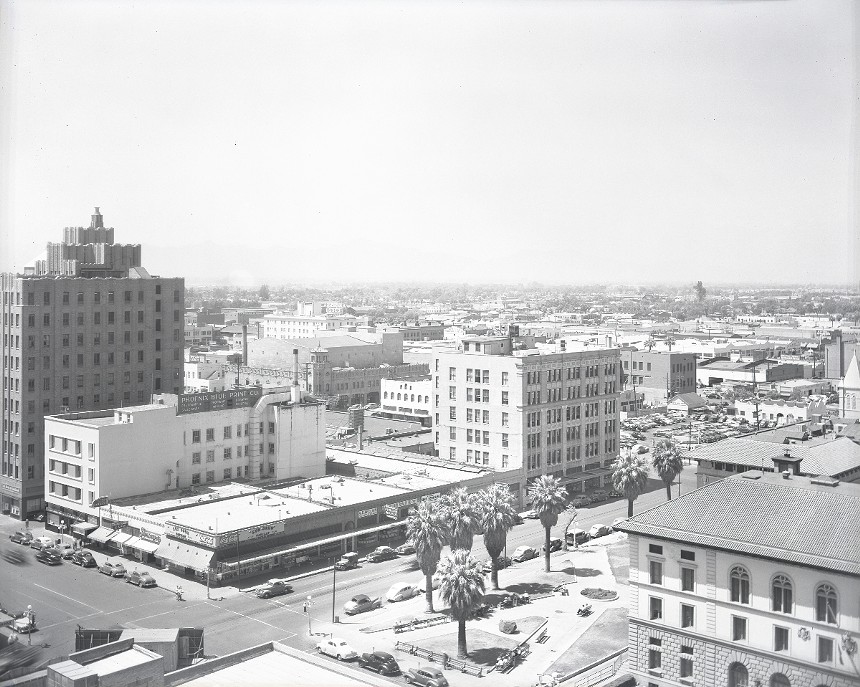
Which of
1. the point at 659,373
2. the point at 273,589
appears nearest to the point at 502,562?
the point at 273,589

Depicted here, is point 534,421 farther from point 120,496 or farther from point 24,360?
point 24,360

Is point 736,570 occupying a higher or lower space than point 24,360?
lower

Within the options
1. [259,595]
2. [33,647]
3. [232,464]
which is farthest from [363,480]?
[33,647]

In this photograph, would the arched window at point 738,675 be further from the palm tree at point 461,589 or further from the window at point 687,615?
the palm tree at point 461,589

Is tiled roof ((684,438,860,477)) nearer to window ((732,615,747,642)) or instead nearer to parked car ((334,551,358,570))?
window ((732,615,747,642))

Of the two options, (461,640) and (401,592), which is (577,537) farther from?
(461,640)
